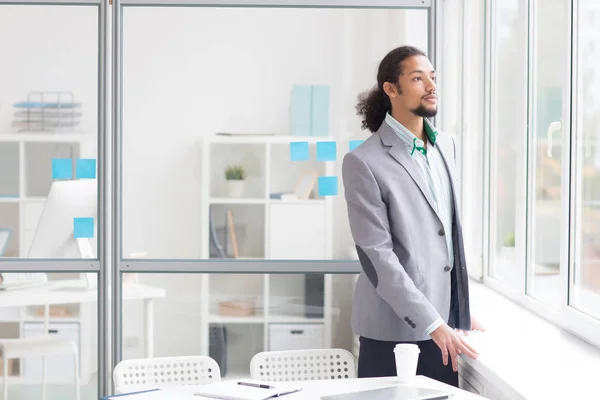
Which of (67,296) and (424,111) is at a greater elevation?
(424,111)

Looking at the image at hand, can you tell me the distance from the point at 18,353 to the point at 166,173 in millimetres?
1009

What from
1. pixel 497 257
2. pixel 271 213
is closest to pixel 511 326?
pixel 497 257

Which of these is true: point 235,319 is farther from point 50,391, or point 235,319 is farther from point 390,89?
point 390,89

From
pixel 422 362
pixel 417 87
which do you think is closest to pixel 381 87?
pixel 417 87

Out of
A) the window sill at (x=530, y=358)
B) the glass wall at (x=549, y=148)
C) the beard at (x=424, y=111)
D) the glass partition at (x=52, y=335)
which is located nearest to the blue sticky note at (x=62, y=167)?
the glass partition at (x=52, y=335)

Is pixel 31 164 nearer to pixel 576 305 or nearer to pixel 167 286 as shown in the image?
pixel 167 286

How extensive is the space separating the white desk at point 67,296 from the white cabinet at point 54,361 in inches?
2.0

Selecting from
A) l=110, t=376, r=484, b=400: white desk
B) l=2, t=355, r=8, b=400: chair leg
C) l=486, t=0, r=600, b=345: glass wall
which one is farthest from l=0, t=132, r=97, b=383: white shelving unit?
l=486, t=0, r=600, b=345: glass wall

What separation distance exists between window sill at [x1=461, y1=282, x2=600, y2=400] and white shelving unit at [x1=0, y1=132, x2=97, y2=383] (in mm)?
1716

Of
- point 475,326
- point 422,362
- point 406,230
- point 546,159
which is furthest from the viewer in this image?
point 546,159

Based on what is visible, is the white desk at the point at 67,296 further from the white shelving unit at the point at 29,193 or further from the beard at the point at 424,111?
the beard at the point at 424,111

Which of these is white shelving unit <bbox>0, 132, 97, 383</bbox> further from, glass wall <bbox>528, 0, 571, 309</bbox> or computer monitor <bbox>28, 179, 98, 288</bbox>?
glass wall <bbox>528, 0, 571, 309</bbox>

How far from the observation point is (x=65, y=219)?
3.52 meters

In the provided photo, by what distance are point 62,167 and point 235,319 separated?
3.23ft
